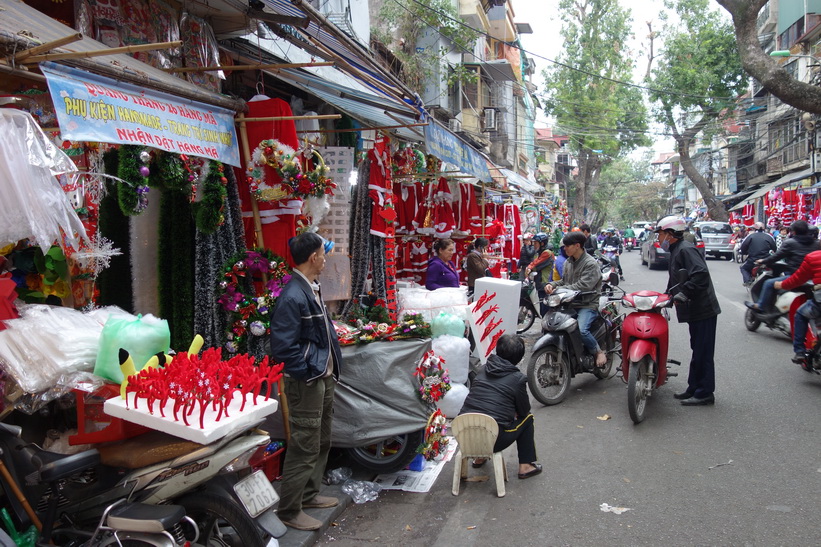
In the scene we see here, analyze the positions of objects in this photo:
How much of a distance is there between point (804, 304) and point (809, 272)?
23.5 inches

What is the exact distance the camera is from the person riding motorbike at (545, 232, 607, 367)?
21.9 feet

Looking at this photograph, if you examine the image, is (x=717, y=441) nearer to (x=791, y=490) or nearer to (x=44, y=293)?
(x=791, y=490)

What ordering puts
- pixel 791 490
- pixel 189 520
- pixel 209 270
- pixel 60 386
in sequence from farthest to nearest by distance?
1. pixel 209 270
2. pixel 791 490
3. pixel 60 386
4. pixel 189 520

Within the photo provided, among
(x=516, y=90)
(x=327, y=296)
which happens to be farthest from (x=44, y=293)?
(x=516, y=90)

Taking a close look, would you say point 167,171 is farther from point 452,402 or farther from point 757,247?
point 757,247

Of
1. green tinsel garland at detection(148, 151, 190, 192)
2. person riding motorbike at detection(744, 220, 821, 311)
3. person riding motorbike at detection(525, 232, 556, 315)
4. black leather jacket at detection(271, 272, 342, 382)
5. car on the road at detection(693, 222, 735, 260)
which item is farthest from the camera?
car on the road at detection(693, 222, 735, 260)

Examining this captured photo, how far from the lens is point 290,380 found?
3.87 meters

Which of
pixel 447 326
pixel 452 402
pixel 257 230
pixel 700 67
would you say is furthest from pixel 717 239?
pixel 257 230

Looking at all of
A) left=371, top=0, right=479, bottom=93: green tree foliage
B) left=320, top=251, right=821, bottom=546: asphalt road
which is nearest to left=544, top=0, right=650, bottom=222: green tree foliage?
left=371, top=0, right=479, bottom=93: green tree foliage

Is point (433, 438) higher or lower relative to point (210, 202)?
lower

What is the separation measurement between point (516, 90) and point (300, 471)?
28713mm

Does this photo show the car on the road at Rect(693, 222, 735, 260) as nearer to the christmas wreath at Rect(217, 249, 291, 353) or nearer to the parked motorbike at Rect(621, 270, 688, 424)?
the parked motorbike at Rect(621, 270, 688, 424)

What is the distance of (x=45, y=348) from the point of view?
123 inches

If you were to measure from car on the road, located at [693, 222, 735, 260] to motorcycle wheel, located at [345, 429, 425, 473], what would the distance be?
88.4ft
